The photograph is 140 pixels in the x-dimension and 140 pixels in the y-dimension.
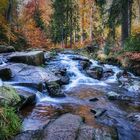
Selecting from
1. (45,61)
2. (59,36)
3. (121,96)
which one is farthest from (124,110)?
(59,36)

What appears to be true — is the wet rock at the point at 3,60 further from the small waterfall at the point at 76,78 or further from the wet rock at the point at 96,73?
the wet rock at the point at 96,73

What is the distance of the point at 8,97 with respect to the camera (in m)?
7.92

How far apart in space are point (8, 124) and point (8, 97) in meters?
1.62

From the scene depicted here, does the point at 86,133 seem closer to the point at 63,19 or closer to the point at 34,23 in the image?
the point at 63,19

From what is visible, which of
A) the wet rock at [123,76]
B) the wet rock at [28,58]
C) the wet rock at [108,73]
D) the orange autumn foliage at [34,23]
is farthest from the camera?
the orange autumn foliage at [34,23]

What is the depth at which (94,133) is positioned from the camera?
639 cm

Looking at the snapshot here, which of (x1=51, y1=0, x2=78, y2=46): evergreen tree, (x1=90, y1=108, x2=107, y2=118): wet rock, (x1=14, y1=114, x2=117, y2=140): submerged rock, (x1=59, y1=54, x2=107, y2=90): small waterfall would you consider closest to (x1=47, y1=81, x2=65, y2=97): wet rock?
(x1=59, y1=54, x2=107, y2=90): small waterfall

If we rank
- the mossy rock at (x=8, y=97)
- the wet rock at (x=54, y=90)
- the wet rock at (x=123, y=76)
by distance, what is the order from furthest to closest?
1. the wet rock at (x=123, y=76)
2. the wet rock at (x=54, y=90)
3. the mossy rock at (x=8, y=97)

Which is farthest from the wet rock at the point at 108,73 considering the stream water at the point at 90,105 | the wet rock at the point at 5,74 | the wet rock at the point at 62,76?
the wet rock at the point at 5,74

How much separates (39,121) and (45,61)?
32.7 ft

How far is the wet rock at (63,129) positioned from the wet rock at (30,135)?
5.4 inches

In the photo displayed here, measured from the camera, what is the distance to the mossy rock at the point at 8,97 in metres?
7.57

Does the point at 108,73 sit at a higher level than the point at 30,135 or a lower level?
higher

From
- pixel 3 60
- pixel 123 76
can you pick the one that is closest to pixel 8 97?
pixel 3 60
